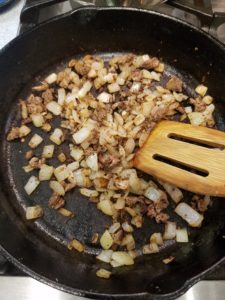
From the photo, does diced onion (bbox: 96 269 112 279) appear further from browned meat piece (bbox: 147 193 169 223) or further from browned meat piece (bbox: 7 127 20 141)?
browned meat piece (bbox: 7 127 20 141)

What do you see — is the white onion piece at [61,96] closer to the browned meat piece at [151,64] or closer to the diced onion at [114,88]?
the diced onion at [114,88]

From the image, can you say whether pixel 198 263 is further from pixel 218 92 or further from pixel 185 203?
pixel 218 92

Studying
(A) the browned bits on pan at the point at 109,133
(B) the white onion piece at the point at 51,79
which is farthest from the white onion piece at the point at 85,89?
(B) the white onion piece at the point at 51,79

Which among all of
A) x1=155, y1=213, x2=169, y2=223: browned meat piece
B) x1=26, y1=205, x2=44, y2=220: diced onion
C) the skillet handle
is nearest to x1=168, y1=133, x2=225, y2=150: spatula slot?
x1=155, y1=213, x2=169, y2=223: browned meat piece

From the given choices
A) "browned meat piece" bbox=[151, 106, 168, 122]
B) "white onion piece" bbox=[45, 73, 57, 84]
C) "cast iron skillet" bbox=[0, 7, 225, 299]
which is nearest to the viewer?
"cast iron skillet" bbox=[0, 7, 225, 299]

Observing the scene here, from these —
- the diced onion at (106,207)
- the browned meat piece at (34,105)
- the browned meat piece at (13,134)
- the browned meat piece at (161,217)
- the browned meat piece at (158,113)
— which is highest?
the browned meat piece at (34,105)

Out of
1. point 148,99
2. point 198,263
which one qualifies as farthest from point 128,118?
point 198,263
